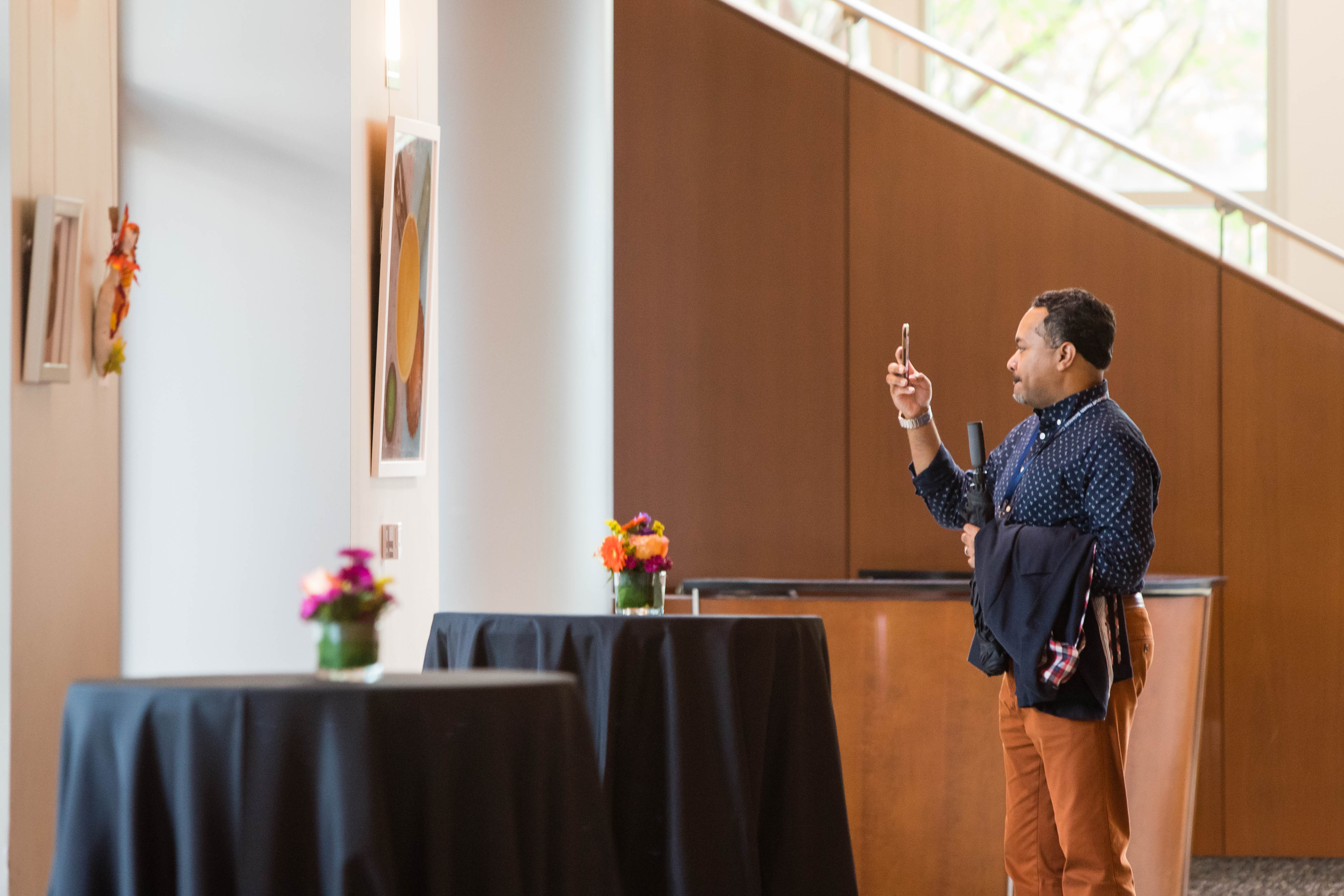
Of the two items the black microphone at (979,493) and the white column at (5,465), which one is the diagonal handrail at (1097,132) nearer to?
the black microphone at (979,493)

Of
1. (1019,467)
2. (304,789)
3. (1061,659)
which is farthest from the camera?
(1019,467)

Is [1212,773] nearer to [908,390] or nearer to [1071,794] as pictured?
[1071,794]

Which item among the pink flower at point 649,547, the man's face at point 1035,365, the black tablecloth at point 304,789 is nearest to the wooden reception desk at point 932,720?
the pink flower at point 649,547

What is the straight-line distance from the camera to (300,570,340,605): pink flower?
6.25 ft

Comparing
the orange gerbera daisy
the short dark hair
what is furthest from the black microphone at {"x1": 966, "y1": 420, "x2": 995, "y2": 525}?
the orange gerbera daisy

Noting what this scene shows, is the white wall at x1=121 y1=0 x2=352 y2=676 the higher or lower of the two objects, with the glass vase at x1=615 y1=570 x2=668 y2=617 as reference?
higher

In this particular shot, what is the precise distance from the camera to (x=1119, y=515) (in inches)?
119

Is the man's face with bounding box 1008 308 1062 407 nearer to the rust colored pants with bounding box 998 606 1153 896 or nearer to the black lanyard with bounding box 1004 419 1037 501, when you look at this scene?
the black lanyard with bounding box 1004 419 1037 501

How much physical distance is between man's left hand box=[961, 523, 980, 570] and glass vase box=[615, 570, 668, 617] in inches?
29.1

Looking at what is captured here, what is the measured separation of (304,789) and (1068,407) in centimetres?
202

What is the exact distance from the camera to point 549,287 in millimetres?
4859

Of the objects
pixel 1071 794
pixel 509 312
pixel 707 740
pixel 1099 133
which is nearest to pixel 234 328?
pixel 509 312

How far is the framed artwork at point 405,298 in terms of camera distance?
4.01 metres

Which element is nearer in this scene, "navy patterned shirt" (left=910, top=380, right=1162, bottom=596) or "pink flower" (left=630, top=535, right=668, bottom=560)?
"navy patterned shirt" (left=910, top=380, right=1162, bottom=596)
